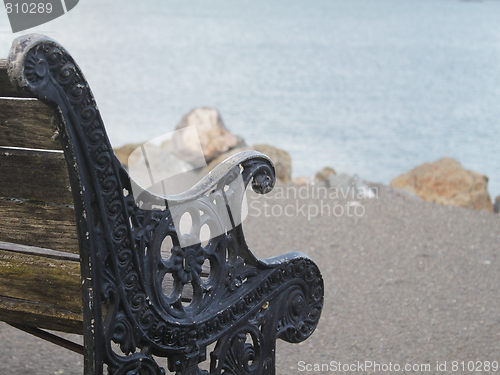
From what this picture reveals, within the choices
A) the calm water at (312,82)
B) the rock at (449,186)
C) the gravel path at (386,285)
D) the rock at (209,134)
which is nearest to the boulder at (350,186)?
the gravel path at (386,285)

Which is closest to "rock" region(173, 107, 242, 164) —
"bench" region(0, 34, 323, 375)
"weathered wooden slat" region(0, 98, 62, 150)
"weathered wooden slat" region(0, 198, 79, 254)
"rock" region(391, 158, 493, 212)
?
"rock" region(391, 158, 493, 212)

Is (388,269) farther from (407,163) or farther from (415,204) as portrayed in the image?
(407,163)

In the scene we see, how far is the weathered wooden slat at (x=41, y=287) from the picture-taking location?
1.48 m

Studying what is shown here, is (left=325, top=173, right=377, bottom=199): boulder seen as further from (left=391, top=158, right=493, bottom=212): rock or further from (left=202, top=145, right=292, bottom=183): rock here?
(left=391, top=158, right=493, bottom=212): rock

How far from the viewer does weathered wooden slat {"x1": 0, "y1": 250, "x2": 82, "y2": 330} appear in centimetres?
148

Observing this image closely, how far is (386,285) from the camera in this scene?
4066mm

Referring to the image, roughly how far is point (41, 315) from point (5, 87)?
681 mm

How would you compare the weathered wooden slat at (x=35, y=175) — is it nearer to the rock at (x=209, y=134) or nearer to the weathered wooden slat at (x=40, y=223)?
the weathered wooden slat at (x=40, y=223)

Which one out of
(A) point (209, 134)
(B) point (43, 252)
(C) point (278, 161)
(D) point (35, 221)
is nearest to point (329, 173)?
(C) point (278, 161)

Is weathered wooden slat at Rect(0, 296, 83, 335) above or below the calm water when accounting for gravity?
above

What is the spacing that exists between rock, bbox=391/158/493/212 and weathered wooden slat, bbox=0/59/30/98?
6073 millimetres

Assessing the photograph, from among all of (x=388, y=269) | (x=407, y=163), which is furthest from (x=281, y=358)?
(x=407, y=163)

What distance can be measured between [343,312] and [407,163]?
12.3m

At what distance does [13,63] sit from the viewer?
111 centimetres
